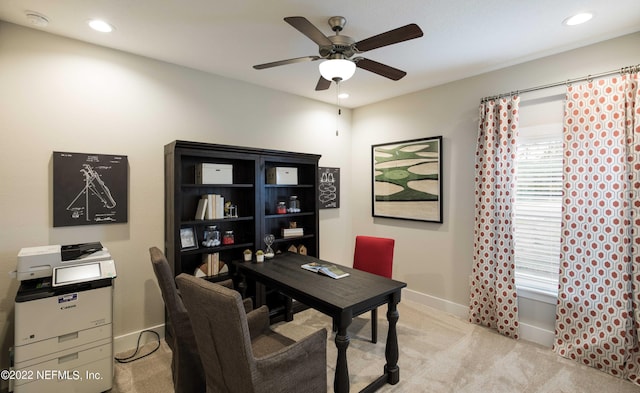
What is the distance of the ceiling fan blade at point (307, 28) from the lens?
1.69m

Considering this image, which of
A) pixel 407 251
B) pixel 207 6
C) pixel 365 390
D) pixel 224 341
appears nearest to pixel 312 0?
pixel 207 6

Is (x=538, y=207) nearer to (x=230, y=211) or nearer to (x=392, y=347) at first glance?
(x=392, y=347)

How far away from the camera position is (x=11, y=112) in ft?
7.39

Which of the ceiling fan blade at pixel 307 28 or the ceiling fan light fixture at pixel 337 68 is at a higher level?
the ceiling fan blade at pixel 307 28

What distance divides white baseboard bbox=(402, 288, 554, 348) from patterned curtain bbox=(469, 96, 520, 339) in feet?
0.37

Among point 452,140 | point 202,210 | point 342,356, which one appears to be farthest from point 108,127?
point 452,140

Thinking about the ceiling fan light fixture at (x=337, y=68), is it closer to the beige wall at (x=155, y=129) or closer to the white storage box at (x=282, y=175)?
the white storage box at (x=282, y=175)

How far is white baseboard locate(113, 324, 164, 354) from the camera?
268 cm

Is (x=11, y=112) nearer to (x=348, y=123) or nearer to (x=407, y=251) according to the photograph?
(x=348, y=123)

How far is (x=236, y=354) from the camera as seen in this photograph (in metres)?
1.43

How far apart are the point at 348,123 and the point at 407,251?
2.17 meters

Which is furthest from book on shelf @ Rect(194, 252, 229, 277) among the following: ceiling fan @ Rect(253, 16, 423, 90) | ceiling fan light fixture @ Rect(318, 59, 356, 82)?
ceiling fan light fixture @ Rect(318, 59, 356, 82)

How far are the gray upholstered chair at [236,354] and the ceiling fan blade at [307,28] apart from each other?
152 cm

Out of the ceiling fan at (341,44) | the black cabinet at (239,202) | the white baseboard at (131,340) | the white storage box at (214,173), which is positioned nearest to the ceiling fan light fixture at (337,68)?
the ceiling fan at (341,44)
